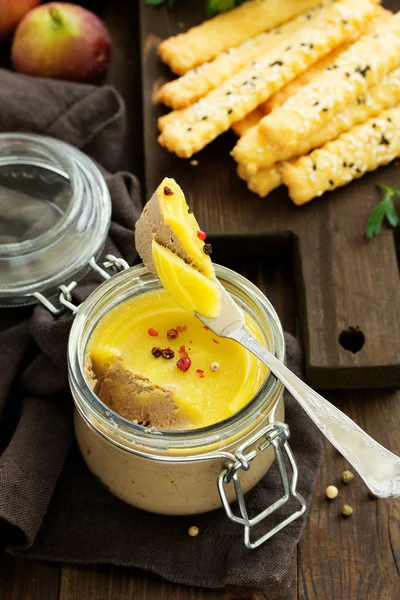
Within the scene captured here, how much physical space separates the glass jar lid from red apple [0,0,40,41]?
2.03 feet

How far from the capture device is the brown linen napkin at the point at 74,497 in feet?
6.07

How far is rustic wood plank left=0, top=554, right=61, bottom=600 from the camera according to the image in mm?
1895

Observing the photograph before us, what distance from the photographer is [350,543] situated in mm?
1932

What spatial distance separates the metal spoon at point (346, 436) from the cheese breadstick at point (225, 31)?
1.06 metres

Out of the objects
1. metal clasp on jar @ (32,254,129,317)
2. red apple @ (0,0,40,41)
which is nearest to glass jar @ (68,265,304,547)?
metal clasp on jar @ (32,254,129,317)

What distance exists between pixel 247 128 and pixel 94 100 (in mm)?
423

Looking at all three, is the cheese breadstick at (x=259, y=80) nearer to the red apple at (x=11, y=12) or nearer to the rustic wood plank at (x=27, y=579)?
the red apple at (x=11, y=12)

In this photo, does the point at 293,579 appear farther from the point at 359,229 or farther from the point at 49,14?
the point at 49,14

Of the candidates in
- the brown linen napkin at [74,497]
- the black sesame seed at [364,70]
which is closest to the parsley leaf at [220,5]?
the black sesame seed at [364,70]

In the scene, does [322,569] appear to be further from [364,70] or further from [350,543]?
[364,70]

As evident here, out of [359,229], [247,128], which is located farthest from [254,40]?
[359,229]

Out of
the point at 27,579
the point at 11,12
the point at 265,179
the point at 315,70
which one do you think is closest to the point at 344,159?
the point at 265,179

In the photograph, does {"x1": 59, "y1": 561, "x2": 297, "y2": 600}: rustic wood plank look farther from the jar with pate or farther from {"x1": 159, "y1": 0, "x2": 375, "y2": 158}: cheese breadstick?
{"x1": 159, "y1": 0, "x2": 375, "y2": 158}: cheese breadstick

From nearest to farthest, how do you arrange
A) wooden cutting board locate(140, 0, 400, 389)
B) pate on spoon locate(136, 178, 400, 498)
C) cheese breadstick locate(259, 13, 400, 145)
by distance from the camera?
pate on spoon locate(136, 178, 400, 498) < wooden cutting board locate(140, 0, 400, 389) < cheese breadstick locate(259, 13, 400, 145)
